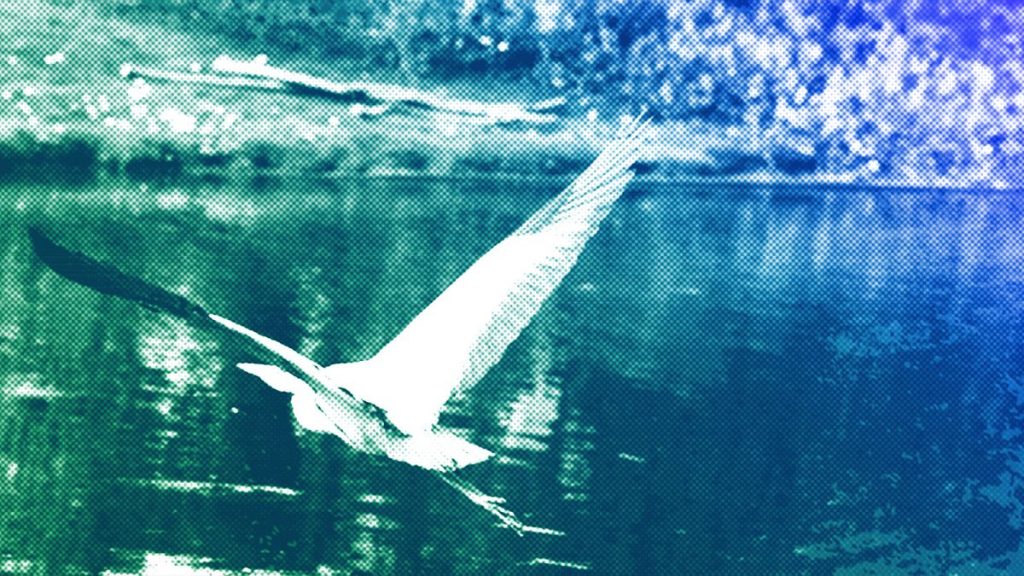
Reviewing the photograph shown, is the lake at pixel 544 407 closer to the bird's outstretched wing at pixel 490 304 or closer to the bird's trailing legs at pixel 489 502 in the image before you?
the bird's trailing legs at pixel 489 502

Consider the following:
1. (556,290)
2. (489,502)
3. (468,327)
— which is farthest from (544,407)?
(556,290)

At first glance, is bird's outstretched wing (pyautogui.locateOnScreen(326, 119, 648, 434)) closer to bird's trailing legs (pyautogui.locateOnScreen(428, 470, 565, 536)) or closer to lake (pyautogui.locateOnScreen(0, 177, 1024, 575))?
bird's trailing legs (pyautogui.locateOnScreen(428, 470, 565, 536))

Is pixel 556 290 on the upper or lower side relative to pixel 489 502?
upper

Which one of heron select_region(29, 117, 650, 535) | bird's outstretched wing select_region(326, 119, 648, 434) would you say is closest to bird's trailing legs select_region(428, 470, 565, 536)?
heron select_region(29, 117, 650, 535)

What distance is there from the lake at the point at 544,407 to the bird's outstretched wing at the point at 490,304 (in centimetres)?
71

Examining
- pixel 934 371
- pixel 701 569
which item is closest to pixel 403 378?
pixel 701 569

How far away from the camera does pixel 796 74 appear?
41.9ft

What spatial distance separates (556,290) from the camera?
731cm

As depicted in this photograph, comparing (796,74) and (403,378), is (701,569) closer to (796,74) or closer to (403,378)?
(403,378)

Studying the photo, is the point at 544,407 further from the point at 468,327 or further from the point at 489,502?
the point at 489,502

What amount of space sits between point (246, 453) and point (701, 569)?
1223 millimetres

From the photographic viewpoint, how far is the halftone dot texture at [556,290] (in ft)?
13.1

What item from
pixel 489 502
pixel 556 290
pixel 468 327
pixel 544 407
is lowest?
pixel 489 502

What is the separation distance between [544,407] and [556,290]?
232 cm
